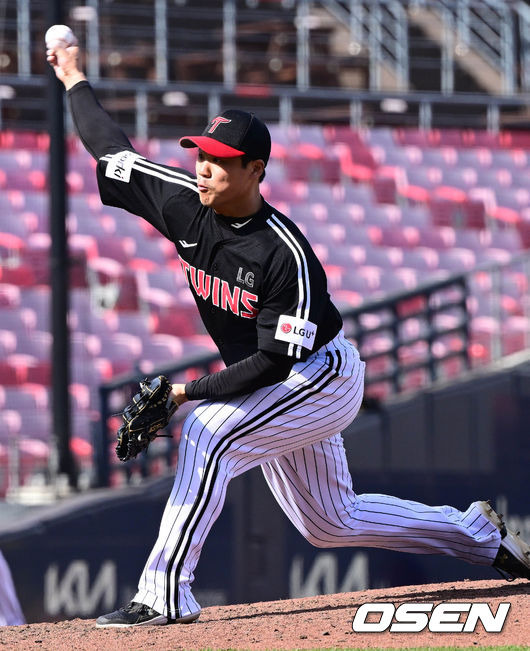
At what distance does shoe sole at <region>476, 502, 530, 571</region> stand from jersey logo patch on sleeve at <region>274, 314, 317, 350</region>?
1.23 m

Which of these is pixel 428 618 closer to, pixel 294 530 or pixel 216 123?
pixel 216 123

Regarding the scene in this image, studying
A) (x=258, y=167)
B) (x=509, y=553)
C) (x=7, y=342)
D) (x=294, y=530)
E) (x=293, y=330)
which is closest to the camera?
(x=293, y=330)

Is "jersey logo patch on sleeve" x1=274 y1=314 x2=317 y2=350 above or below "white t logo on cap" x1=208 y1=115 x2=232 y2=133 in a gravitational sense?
below

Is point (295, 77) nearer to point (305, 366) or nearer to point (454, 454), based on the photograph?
point (454, 454)

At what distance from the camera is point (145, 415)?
4059mm

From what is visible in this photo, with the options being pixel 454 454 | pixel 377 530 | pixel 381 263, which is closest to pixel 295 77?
pixel 381 263

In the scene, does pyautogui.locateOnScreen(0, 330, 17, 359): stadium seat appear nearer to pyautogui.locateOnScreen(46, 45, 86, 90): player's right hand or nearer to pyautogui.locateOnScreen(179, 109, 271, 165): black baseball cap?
pyautogui.locateOnScreen(46, 45, 86, 90): player's right hand

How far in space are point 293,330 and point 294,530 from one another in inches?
169

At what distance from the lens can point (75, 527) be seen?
7652 mm

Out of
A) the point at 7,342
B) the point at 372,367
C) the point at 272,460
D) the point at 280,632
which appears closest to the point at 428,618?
the point at 280,632

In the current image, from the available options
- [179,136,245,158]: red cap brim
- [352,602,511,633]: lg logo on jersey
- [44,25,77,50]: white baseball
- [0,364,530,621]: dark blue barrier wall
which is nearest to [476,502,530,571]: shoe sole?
[352,602,511,633]: lg logo on jersey

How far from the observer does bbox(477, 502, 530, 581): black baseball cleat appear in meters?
4.68

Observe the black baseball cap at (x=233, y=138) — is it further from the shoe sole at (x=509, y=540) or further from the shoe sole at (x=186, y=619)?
the shoe sole at (x=509, y=540)

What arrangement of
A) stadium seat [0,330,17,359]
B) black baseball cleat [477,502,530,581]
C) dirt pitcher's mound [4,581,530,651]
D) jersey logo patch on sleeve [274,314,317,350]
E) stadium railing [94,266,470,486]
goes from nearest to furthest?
dirt pitcher's mound [4,581,530,651], jersey logo patch on sleeve [274,314,317,350], black baseball cleat [477,502,530,581], stadium railing [94,266,470,486], stadium seat [0,330,17,359]
